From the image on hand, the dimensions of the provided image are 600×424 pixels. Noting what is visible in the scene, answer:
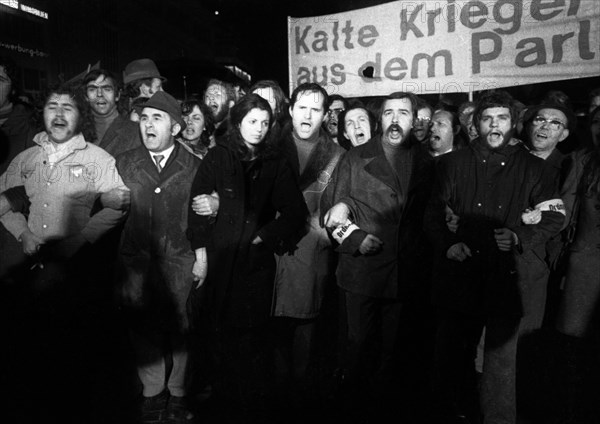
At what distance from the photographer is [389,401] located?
11.4 feet

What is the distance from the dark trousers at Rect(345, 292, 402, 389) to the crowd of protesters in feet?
0.05

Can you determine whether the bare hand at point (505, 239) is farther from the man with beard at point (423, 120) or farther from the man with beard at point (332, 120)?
the man with beard at point (332, 120)

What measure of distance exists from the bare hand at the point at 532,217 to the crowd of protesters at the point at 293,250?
0.01 m

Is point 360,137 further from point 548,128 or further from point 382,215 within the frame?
point 548,128

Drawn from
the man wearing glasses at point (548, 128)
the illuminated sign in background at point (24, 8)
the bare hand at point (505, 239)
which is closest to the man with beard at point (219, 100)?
the man wearing glasses at point (548, 128)

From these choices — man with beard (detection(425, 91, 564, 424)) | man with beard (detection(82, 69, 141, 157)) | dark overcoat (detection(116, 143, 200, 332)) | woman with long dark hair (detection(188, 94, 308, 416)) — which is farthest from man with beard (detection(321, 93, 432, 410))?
man with beard (detection(82, 69, 141, 157))

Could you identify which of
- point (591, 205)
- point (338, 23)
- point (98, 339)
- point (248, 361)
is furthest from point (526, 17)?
point (98, 339)

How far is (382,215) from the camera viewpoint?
3367 millimetres

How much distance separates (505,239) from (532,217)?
217 millimetres

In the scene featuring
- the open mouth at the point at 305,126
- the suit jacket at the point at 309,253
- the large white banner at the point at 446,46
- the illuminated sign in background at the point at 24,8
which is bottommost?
the suit jacket at the point at 309,253

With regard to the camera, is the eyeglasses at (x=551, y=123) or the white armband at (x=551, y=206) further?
the eyeglasses at (x=551, y=123)

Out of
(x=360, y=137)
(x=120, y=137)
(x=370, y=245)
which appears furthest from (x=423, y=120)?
(x=120, y=137)

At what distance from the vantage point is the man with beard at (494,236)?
114 inches

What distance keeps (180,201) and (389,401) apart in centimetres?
194
